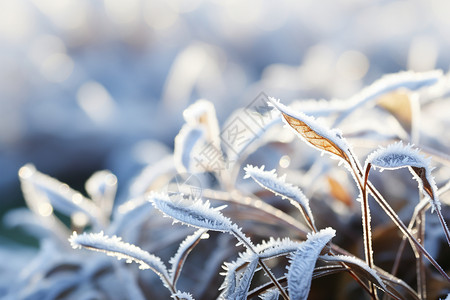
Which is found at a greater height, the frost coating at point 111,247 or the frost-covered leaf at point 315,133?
the frost coating at point 111,247

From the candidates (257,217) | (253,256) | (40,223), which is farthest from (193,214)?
(40,223)

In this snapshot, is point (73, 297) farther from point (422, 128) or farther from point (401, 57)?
point (401, 57)

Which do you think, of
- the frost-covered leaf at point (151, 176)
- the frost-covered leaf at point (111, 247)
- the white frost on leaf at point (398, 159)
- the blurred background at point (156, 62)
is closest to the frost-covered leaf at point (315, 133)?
the white frost on leaf at point (398, 159)

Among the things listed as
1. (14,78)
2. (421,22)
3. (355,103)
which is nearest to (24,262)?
(355,103)

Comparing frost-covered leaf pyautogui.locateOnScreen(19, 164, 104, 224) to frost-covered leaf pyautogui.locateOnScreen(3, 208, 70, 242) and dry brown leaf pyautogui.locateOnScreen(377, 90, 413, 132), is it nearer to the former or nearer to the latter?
frost-covered leaf pyautogui.locateOnScreen(3, 208, 70, 242)

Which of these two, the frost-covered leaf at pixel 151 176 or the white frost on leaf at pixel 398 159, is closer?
the white frost on leaf at pixel 398 159

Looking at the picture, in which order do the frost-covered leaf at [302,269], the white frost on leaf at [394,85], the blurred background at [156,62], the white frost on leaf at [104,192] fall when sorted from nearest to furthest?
the frost-covered leaf at [302,269], the white frost on leaf at [394,85], the white frost on leaf at [104,192], the blurred background at [156,62]

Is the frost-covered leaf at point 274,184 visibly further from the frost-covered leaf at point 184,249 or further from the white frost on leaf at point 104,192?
the white frost on leaf at point 104,192

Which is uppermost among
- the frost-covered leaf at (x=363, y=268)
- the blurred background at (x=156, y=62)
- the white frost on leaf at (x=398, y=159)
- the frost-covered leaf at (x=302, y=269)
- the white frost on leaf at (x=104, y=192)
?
the blurred background at (x=156, y=62)

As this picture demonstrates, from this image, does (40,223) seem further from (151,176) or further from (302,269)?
(302,269)
